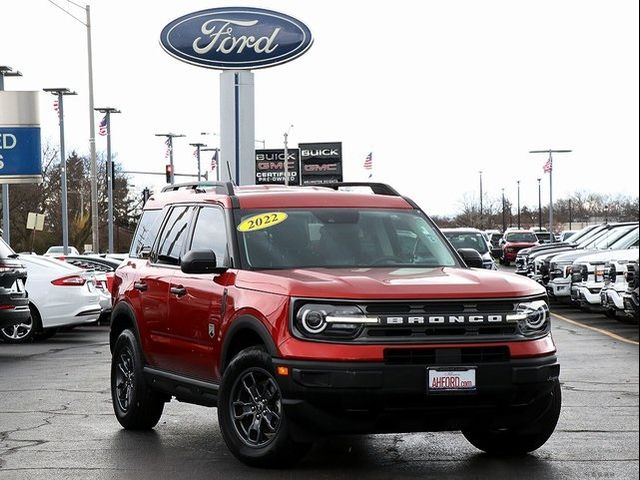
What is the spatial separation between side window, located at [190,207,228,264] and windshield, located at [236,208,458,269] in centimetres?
19

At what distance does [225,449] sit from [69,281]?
13399 millimetres

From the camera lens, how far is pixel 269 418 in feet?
27.5

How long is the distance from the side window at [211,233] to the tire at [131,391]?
3.79 ft

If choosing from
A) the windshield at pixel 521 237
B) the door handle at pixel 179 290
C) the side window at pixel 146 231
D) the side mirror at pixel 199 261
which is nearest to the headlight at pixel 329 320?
the side mirror at pixel 199 261

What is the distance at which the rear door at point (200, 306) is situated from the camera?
29.6 ft

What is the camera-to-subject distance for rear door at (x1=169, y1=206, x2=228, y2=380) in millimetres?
9031

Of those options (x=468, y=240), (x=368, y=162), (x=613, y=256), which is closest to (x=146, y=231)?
(x=613, y=256)

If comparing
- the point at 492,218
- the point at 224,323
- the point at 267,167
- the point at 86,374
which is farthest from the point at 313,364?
the point at 492,218

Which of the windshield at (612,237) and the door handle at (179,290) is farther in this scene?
the windshield at (612,237)

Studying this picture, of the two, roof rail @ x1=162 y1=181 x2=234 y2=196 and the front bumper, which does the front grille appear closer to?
the front bumper

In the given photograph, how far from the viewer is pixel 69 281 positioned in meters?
22.3

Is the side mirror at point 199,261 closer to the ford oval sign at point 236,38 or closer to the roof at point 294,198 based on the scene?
the roof at point 294,198

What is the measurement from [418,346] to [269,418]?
1152 mm

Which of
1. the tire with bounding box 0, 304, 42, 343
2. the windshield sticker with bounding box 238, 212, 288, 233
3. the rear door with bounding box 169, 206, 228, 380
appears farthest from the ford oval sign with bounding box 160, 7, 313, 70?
the windshield sticker with bounding box 238, 212, 288, 233
